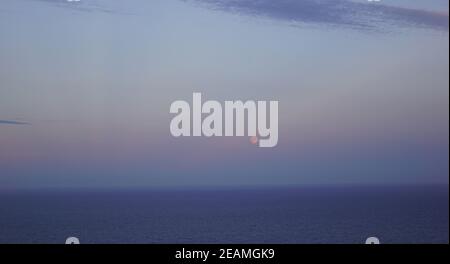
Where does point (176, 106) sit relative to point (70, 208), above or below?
above

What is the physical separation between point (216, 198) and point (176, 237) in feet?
2.61

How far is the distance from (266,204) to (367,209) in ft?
2.86

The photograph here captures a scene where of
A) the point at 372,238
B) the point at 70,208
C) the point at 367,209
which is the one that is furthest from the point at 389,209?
the point at 70,208

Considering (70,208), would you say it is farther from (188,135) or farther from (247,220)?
(247,220)

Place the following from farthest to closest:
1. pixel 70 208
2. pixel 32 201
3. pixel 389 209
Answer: pixel 389 209 → pixel 32 201 → pixel 70 208

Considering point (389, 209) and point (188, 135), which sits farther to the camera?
point (389, 209)

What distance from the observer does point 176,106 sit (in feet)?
15.7
